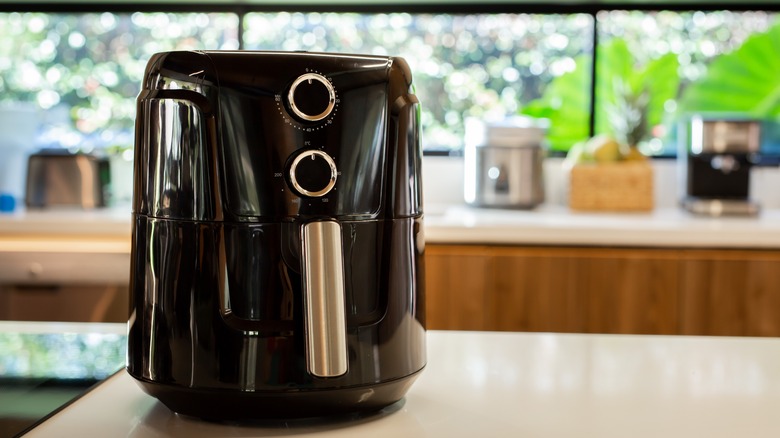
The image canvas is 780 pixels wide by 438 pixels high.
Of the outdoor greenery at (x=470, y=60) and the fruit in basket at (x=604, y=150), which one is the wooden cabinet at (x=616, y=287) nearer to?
the fruit in basket at (x=604, y=150)

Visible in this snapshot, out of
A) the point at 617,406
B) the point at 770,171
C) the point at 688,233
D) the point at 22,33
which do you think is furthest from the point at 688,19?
the point at 617,406

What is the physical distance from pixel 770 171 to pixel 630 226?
936 millimetres

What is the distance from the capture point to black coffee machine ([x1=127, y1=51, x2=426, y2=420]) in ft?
1.71

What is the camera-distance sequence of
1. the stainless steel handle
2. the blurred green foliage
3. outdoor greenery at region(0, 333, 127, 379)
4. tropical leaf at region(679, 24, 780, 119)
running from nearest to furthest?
the stainless steel handle
outdoor greenery at region(0, 333, 127, 379)
tropical leaf at region(679, 24, 780, 119)
the blurred green foliage

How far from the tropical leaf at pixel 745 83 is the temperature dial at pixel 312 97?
2.67 meters

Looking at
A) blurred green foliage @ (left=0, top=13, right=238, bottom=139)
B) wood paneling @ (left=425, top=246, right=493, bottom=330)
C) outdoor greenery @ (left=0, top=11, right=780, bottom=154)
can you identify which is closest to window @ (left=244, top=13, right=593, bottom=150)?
outdoor greenery @ (left=0, top=11, right=780, bottom=154)

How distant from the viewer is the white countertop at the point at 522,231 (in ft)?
7.24

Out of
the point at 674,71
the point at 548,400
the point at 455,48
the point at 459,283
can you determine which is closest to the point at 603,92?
the point at 674,71

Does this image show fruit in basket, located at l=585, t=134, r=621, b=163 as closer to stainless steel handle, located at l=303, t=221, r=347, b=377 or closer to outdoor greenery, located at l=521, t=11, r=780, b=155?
outdoor greenery, located at l=521, t=11, r=780, b=155

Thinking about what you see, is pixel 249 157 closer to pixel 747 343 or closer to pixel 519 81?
pixel 747 343

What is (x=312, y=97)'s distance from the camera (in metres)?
0.52

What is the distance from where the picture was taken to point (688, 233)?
2.21m

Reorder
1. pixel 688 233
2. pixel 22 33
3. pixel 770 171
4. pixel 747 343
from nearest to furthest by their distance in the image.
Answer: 1. pixel 747 343
2. pixel 688 233
3. pixel 770 171
4. pixel 22 33

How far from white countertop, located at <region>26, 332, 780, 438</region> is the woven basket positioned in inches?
71.3
